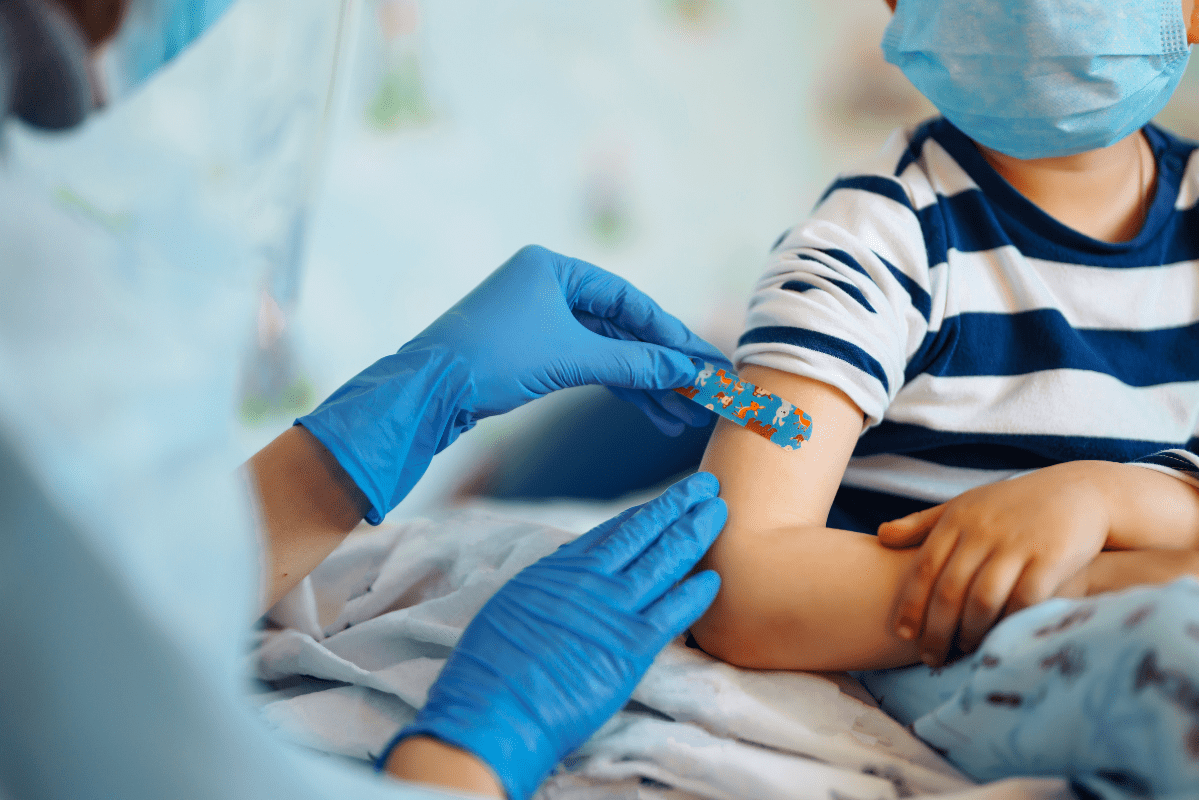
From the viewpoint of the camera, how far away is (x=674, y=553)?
706 mm

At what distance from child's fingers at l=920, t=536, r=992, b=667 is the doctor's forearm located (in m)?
0.55

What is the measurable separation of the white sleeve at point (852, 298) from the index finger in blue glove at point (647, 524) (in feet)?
0.51

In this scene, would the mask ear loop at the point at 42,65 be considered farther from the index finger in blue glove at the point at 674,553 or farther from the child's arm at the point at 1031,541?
the child's arm at the point at 1031,541

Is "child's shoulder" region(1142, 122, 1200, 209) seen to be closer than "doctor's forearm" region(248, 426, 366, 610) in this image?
No

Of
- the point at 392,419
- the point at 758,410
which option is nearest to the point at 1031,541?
the point at 758,410

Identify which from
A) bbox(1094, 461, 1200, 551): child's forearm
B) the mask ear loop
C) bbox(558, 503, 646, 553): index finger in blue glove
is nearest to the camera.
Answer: the mask ear loop

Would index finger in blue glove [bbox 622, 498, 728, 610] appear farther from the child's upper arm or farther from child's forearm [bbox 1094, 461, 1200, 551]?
child's forearm [bbox 1094, 461, 1200, 551]

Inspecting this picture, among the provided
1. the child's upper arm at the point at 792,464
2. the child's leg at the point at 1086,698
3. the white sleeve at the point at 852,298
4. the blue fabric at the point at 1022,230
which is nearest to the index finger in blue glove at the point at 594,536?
the child's upper arm at the point at 792,464

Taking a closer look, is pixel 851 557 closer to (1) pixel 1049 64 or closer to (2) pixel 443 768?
(2) pixel 443 768

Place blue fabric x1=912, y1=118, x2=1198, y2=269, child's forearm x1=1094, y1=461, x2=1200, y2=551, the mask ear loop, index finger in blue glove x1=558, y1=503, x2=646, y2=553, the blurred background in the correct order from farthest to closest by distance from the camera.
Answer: the blurred background < blue fabric x1=912, y1=118, x2=1198, y2=269 < index finger in blue glove x1=558, y1=503, x2=646, y2=553 < child's forearm x1=1094, y1=461, x2=1200, y2=551 < the mask ear loop

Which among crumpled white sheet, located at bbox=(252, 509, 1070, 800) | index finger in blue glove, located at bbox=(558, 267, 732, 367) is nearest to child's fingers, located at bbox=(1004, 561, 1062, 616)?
crumpled white sheet, located at bbox=(252, 509, 1070, 800)

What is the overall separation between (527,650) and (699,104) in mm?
1017

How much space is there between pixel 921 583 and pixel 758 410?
A: 0.23 m

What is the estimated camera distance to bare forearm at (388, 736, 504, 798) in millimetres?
528
